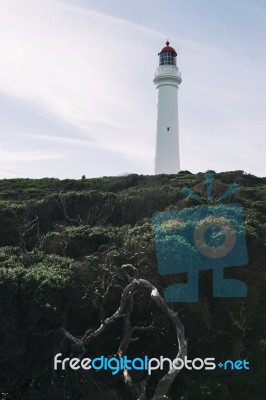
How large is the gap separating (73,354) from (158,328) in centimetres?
154

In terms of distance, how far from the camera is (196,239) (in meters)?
8.92

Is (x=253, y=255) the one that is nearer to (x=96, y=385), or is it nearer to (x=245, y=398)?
(x=245, y=398)

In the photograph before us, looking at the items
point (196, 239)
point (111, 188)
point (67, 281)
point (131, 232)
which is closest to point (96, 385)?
point (67, 281)

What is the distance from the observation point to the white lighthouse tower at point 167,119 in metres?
28.1

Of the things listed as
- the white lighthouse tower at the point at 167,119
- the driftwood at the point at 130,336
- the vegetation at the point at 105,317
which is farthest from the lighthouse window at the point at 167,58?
the driftwood at the point at 130,336

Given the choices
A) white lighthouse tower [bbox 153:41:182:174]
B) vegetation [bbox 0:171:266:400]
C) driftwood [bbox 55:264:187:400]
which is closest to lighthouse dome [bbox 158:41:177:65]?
white lighthouse tower [bbox 153:41:182:174]

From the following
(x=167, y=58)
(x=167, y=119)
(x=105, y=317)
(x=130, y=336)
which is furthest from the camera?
(x=167, y=58)


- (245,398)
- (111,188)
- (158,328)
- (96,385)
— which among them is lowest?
(245,398)

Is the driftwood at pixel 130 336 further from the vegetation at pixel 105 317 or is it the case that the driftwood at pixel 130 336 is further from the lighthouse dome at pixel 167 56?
the lighthouse dome at pixel 167 56

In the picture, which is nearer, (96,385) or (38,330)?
(96,385)

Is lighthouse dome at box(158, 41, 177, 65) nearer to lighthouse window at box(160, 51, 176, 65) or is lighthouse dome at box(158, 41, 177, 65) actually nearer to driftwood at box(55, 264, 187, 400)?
lighthouse window at box(160, 51, 176, 65)

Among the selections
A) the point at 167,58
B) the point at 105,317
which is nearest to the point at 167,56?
the point at 167,58

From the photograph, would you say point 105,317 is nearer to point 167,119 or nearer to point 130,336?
point 130,336

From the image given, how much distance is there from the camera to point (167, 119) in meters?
28.1
